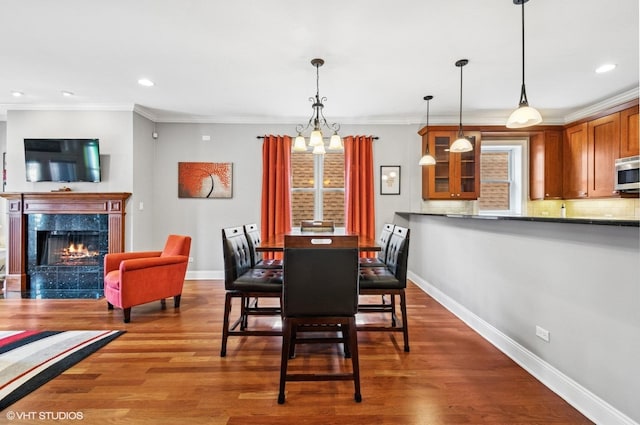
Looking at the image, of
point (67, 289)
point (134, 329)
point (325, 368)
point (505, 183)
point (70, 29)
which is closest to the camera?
point (325, 368)

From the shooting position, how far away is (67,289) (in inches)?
158

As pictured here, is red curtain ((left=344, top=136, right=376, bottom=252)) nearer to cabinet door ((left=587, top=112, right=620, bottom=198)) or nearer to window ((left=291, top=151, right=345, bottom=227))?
window ((left=291, top=151, right=345, bottom=227))

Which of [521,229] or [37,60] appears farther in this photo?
[37,60]

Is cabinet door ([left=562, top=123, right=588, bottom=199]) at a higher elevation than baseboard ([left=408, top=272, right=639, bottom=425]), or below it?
higher

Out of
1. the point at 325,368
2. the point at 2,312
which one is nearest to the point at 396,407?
the point at 325,368

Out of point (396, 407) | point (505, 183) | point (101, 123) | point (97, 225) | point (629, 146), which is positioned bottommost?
point (396, 407)

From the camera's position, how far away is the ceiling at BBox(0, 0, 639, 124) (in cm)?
212

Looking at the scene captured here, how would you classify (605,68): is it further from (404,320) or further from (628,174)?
(404,320)

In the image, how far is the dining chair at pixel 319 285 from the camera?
1.68 meters

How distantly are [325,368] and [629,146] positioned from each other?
452 centimetres

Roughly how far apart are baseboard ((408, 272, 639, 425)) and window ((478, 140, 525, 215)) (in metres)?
2.61

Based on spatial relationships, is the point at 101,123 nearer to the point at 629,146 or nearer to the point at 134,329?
the point at 134,329

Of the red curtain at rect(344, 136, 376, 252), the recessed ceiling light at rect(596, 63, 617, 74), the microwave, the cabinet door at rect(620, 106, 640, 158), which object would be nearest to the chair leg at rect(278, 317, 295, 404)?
the red curtain at rect(344, 136, 376, 252)

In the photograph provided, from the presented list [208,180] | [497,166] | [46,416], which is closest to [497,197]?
[497,166]
